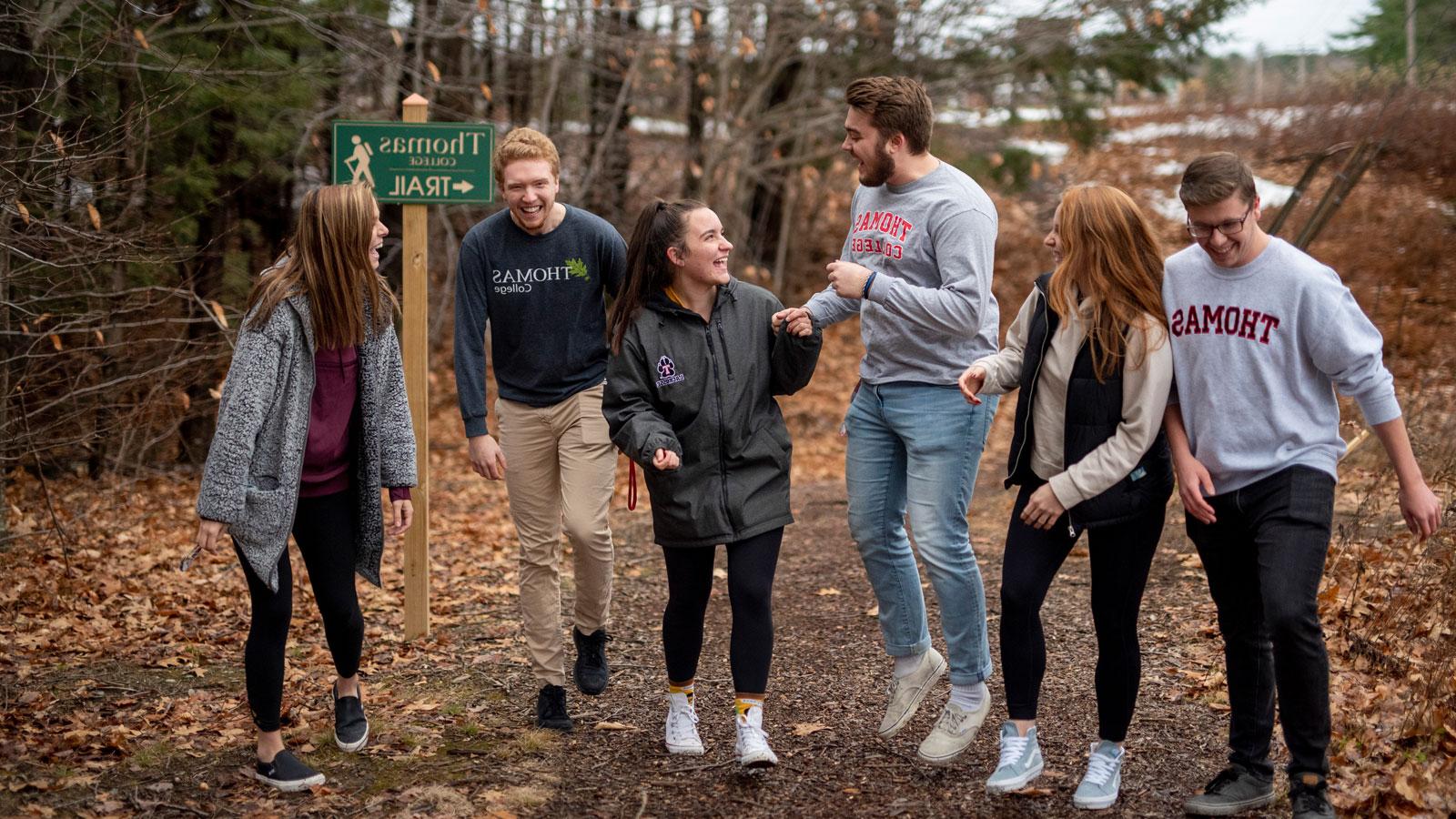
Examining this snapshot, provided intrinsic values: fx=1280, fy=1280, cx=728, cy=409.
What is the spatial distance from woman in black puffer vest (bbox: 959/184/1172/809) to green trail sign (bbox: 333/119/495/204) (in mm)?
3174

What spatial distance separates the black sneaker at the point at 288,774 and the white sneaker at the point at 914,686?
2.02m

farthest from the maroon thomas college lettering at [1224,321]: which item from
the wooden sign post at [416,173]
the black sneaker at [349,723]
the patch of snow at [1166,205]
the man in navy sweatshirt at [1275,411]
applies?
the patch of snow at [1166,205]

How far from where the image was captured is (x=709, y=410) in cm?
441

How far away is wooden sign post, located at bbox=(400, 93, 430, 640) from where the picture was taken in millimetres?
6426

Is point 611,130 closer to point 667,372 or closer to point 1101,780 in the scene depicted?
point 667,372

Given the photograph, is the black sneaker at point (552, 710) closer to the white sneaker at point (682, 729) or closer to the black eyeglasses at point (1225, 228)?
the white sneaker at point (682, 729)

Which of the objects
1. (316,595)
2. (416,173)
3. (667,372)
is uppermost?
(416,173)

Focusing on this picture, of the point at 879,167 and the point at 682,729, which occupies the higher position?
the point at 879,167

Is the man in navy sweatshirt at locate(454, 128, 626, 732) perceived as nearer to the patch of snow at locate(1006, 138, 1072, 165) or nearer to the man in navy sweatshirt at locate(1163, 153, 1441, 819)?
the man in navy sweatshirt at locate(1163, 153, 1441, 819)

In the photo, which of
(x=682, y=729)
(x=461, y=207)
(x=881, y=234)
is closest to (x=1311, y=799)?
(x=682, y=729)

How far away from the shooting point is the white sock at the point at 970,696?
4504mm

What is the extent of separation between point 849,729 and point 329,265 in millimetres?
2603

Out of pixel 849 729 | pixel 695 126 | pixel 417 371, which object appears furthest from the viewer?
pixel 695 126

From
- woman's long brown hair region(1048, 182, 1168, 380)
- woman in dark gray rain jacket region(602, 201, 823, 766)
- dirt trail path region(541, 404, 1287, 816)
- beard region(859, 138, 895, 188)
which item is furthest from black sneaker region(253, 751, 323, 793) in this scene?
woman's long brown hair region(1048, 182, 1168, 380)
